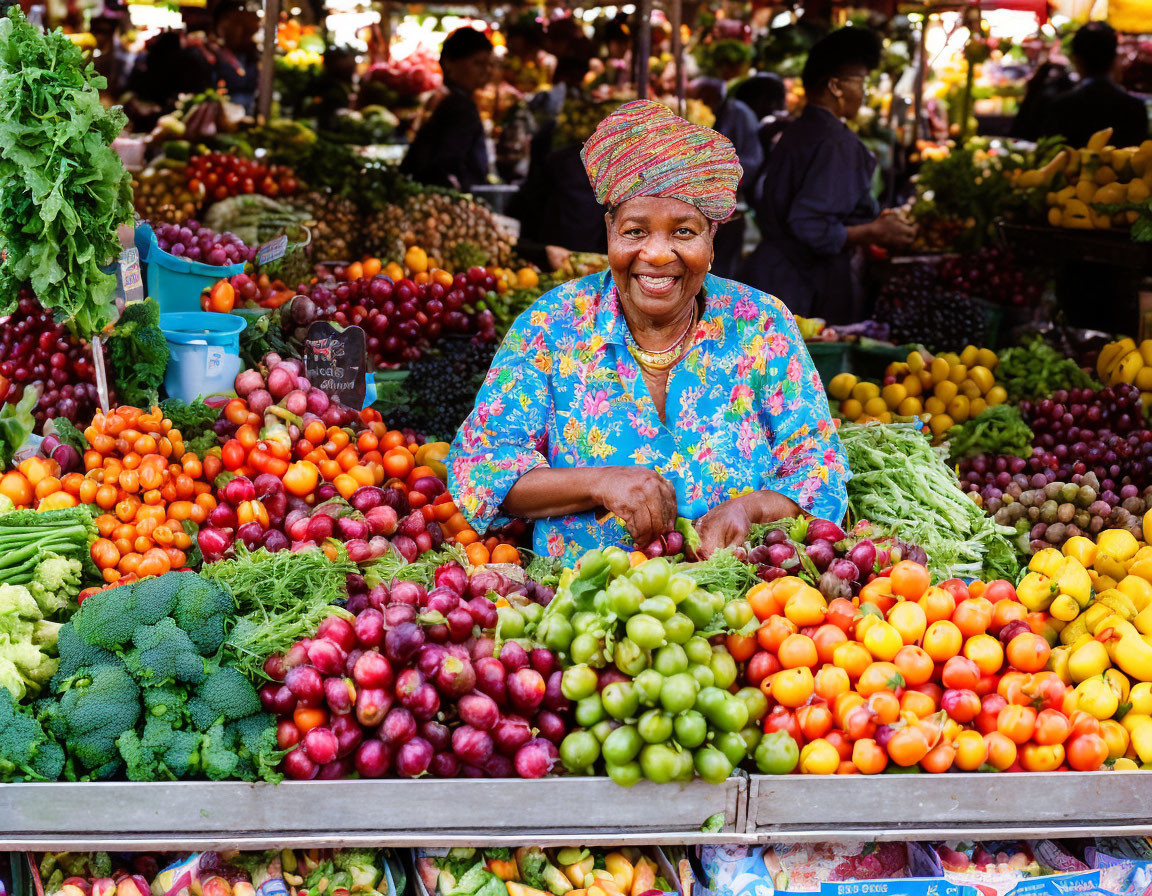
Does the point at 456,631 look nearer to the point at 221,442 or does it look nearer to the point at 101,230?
the point at 221,442

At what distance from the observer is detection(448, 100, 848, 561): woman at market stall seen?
2.70 m

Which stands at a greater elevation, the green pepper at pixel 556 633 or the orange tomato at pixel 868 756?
the green pepper at pixel 556 633

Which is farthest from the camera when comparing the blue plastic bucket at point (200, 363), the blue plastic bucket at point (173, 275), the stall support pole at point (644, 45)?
the stall support pole at point (644, 45)

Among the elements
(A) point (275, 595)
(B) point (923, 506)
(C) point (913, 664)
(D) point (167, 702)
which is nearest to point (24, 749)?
(D) point (167, 702)

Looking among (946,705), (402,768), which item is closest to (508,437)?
(402,768)

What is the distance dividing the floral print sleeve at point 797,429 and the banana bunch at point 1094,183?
127 inches

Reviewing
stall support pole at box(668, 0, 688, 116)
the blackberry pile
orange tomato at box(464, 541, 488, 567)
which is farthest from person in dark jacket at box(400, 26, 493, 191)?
orange tomato at box(464, 541, 488, 567)

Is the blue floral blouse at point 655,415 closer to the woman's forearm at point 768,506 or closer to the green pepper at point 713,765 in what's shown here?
the woman's forearm at point 768,506

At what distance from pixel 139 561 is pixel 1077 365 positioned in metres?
4.09

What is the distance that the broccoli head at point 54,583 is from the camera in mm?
2293

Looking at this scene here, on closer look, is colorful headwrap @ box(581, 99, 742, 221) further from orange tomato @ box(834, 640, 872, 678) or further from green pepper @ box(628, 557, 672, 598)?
orange tomato @ box(834, 640, 872, 678)

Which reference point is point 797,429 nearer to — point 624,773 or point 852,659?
point 852,659

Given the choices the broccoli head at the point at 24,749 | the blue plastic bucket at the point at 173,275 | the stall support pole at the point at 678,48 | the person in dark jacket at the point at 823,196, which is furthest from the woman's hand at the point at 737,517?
the stall support pole at the point at 678,48

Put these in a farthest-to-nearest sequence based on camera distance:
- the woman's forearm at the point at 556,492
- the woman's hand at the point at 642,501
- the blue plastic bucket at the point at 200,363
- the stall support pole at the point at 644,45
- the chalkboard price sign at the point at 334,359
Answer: the stall support pole at the point at 644,45
the chalkboard price sign at the point at 334,359
the blue plastic bucket at the point at 200,363
the woman's forearm at the point at 556,492
the woman's hand at the point at 642,501
